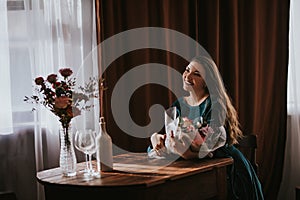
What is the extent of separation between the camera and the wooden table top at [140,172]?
7.64 feet

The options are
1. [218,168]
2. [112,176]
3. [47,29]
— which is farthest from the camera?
[47,29]

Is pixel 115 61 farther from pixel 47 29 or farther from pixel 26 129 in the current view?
pixel 26 129

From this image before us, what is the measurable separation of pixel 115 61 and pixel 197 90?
2.90ft

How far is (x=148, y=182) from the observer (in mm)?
2281

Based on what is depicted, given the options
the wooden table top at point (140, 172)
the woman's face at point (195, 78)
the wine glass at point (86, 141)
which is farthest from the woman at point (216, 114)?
the wine glass at point (86, 141)

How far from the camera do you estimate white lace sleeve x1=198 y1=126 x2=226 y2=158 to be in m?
2.70

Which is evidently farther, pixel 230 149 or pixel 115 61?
pixel 115 61

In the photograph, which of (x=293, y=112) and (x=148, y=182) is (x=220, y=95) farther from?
(x=293, y=112)

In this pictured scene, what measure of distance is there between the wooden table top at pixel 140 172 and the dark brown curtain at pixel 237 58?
1.02 meters

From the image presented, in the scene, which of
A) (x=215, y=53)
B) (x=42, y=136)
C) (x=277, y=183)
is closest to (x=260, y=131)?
(x=277, y=183)

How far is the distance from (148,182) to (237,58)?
2018 mm

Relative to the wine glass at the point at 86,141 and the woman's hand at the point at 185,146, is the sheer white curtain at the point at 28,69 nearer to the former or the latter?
the wine glass at the point at 86,141

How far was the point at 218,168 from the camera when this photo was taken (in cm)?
265

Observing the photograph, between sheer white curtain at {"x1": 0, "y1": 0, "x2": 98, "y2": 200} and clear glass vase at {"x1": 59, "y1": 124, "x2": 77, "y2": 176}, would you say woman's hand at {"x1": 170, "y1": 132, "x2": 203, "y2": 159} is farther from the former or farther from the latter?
sheer white curtain at {"x1": 0, "y1": 0, "x2": 98, "y2": 200}
